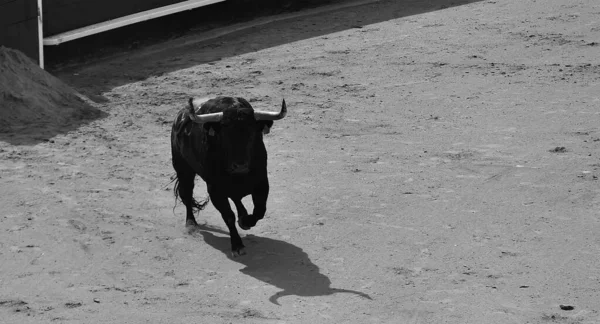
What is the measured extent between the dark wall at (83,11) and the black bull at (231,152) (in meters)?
5.35

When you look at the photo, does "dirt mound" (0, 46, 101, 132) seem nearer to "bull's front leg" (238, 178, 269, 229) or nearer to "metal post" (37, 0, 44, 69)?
"metal post" (37, 0, 44, 69)

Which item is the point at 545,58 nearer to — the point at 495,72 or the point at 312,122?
the point at 495,72

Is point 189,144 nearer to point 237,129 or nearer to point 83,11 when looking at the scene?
point 237,129

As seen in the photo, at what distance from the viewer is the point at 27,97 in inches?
453

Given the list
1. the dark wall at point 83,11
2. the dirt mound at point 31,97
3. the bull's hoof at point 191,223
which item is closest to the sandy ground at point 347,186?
the bull's hoof at point 191,223

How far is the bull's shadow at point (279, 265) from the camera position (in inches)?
291

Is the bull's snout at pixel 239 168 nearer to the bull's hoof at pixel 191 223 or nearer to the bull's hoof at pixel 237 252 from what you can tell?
the bull's hoof at pixel 237 252

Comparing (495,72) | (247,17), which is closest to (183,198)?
(495,72)

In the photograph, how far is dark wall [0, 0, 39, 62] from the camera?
12219 mm

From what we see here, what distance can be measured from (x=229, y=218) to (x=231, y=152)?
50 centimetres

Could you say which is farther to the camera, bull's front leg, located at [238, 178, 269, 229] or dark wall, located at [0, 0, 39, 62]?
dark wall, located at [0, 0, 39, 62]

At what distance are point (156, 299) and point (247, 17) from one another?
8528mm

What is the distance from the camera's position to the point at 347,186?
9453 mm

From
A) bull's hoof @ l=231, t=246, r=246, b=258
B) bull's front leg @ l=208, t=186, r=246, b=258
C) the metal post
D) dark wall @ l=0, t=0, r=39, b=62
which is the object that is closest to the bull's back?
bull's front leg @ l=208, t=186, r=246, b=258
